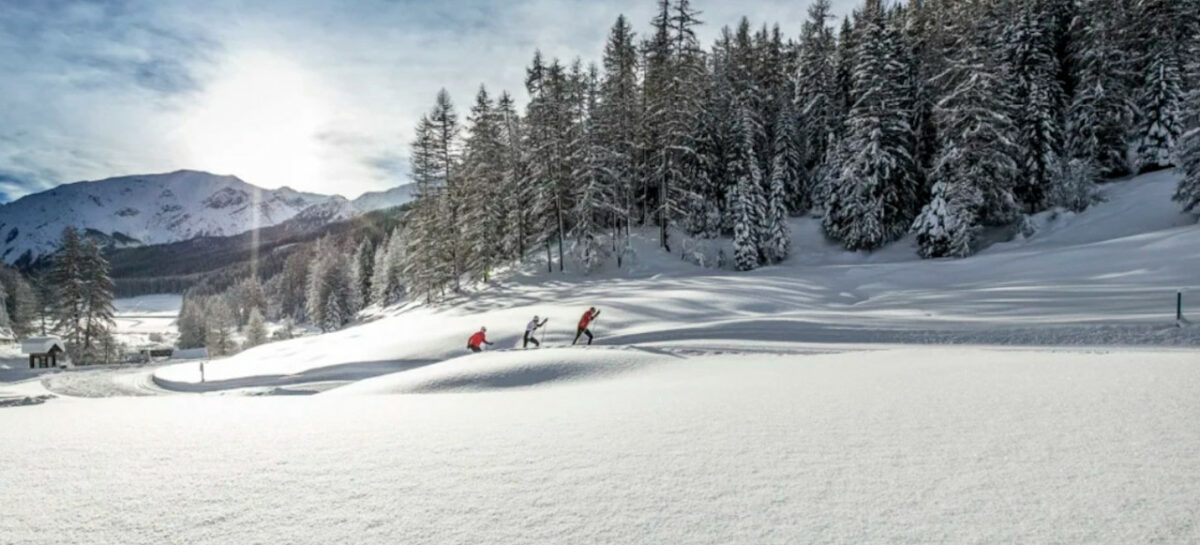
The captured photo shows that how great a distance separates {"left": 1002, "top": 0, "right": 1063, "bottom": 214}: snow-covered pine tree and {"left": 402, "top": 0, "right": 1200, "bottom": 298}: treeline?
Result: 0.13 metres

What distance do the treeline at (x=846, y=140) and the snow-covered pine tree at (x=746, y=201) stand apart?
0.15m

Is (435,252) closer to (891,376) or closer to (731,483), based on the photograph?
(891,376)

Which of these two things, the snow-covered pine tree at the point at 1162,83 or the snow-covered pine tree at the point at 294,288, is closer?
the snow-covered pine tree at the point at 1162,83

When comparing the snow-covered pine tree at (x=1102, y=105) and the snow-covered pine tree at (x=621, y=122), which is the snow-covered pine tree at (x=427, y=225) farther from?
the snow-covered pine tree at (x=1102, y=105)

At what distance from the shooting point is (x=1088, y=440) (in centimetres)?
417

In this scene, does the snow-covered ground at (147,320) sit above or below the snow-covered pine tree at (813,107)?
below

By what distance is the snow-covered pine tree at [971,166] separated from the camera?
33875 millimetres

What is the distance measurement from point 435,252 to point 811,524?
1632 inches

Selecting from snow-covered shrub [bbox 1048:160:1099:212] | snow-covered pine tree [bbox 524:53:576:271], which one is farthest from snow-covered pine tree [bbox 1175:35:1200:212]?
snow-covered pine tree [bbox 524:53:576:271]

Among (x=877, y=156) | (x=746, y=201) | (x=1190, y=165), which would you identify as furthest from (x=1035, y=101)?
(x=746, y=201)

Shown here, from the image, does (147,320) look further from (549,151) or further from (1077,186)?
(1077,186)

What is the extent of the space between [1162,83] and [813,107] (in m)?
23.5

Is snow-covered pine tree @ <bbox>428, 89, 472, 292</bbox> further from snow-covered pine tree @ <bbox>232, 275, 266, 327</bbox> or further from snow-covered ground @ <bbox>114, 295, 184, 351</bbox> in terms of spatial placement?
snow-covered pine tree @ <bbox>232, 275, 266, 327</bbox>

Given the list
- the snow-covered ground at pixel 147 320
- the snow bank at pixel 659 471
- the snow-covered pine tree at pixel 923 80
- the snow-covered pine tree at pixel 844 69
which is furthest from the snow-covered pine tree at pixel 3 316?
the snow-covered pine tree at pixel 923 80
